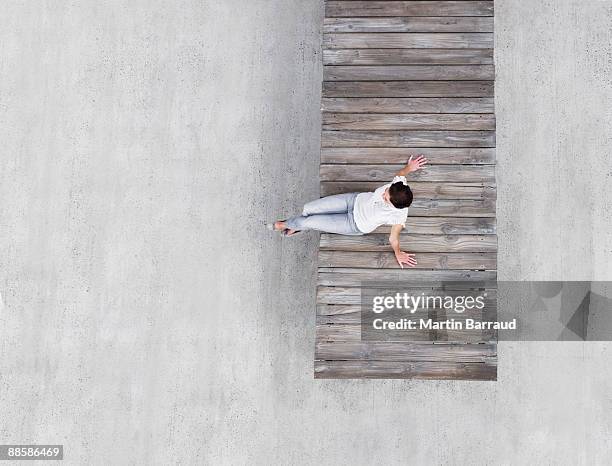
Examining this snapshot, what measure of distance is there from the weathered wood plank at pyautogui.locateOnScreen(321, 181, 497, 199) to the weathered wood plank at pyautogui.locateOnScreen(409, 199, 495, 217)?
38 mm

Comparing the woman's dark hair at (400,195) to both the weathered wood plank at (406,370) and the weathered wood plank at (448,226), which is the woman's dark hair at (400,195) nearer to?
the weathered wood plank at (448,226)

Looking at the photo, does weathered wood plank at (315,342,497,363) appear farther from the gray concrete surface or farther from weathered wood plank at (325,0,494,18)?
weathered wood plank at (325,0,494,18)

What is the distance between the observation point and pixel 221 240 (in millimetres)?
5094

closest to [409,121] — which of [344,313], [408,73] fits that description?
[408,73]

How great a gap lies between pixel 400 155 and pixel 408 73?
2.16 ft

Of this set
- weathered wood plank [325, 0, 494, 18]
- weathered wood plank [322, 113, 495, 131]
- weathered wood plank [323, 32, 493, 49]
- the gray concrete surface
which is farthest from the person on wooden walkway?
weathered wood plank [325, 0, 494, 18]

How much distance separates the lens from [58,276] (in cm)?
511

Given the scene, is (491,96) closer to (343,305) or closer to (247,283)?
(343,305)

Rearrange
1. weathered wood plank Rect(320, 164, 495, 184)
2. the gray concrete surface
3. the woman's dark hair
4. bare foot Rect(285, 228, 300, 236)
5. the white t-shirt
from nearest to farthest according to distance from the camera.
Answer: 1. the woman's dark hair
2. the white t-shirt
3. weathered wood plank Rect(320, 164, 495, 184)
4. bare foot Rect(285, 228, 300, 236)
5. the gray concrete surface

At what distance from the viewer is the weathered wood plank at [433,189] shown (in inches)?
170

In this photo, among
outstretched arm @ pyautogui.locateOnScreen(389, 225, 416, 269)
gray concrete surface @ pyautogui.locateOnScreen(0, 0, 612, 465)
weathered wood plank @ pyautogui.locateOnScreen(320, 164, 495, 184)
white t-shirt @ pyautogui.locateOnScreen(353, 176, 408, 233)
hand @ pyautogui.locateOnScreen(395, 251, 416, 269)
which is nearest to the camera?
white t-shirt @ pyautogui.locateOnScreen(353, 176, 408, 233)

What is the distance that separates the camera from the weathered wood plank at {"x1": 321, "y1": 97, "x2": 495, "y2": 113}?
4.37 meters

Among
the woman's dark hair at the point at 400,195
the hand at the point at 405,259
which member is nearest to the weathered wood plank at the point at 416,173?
the hand at the point at 405,259

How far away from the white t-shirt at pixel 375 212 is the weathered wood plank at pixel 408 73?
0.93 metres
